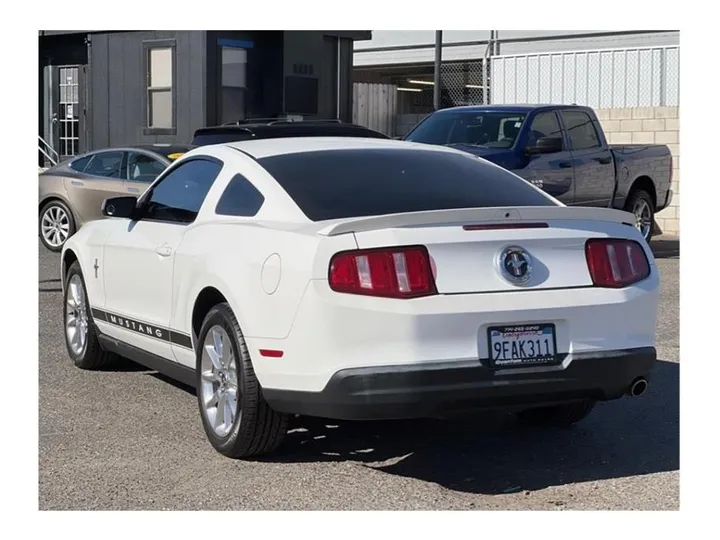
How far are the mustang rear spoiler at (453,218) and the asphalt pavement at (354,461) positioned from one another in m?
1.17

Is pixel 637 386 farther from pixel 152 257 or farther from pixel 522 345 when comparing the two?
pixel 152 257

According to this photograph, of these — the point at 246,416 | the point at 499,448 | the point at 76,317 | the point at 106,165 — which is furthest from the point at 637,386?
the point at 106,165

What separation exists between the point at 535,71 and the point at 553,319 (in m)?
18.5

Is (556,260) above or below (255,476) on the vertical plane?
above

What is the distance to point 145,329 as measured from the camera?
699 centimetres

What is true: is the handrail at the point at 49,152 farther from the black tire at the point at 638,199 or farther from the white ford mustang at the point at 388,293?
the white ford mustang at the point at 388,293

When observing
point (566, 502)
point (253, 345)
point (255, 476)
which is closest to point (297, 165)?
point (253, 345)

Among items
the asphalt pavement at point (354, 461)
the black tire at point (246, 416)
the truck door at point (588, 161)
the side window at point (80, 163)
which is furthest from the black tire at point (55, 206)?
the black tire at point (246, 416)

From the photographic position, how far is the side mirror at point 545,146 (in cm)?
1324

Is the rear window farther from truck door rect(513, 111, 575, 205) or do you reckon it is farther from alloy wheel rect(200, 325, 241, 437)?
truck door rect(513, 111, 575, 205)

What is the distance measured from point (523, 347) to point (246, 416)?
1.32 meters

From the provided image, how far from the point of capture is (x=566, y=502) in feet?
17.6

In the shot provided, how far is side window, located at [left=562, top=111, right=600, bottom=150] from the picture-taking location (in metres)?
14.6
